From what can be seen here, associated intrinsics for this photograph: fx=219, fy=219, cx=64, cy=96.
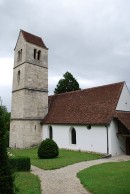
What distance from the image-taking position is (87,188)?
1130 centimetres

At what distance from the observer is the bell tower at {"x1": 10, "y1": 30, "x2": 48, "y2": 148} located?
30.1 meters

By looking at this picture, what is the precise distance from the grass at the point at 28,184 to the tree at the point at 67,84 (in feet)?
94.8

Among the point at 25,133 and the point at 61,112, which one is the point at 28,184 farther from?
the point at 61,112

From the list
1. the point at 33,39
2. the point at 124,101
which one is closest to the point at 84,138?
the point at 124,101

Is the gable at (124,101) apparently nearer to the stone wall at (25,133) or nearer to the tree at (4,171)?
the stone wall at (25,133)

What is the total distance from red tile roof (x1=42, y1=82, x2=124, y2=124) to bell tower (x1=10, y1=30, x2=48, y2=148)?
2.01 metres

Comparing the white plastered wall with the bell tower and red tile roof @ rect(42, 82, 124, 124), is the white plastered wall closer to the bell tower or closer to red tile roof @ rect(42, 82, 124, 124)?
red tile roof @ rect(42, 82, 124, 124)

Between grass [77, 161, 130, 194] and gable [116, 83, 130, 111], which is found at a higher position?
gable [116, 83, 130, 111]

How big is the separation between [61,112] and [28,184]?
1818cm

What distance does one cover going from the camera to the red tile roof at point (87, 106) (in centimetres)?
2454

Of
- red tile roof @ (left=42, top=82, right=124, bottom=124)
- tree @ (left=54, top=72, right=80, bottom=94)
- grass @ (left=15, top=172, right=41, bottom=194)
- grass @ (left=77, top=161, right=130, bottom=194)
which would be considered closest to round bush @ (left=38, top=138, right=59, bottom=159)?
red tile roof @ (left=42, top=82, right=124, bottom=124)

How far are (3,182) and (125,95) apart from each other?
21.0 m

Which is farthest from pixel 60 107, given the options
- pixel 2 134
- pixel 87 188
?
pixel 2 134

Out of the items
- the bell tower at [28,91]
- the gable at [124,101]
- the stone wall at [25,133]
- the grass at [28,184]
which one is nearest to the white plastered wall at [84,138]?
the stone wall at [25,133]
